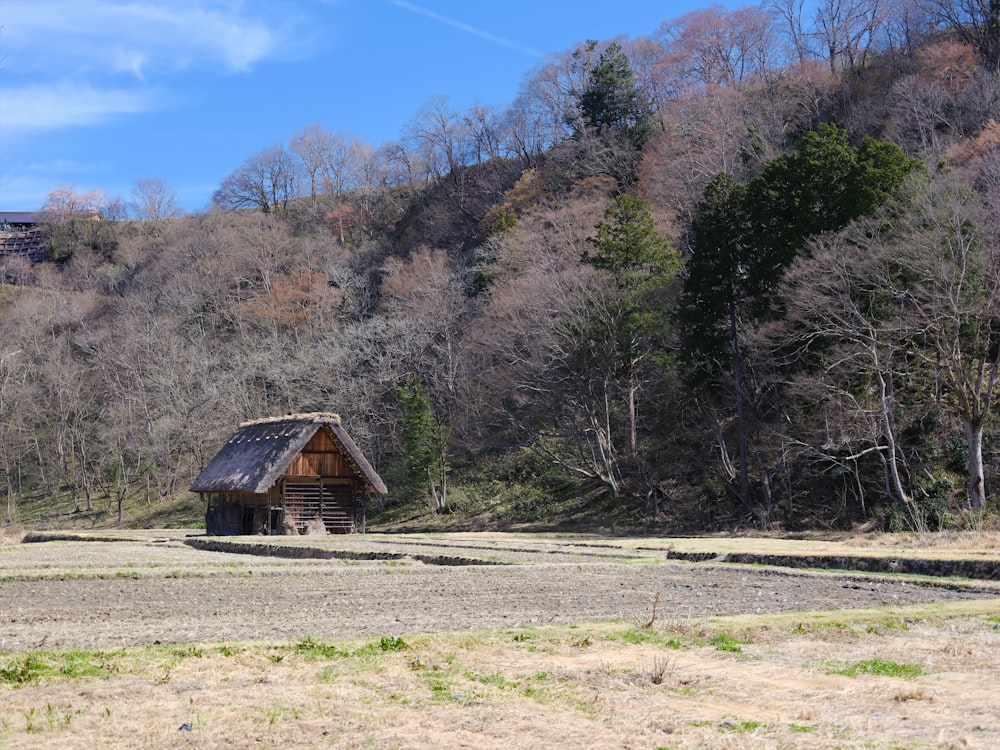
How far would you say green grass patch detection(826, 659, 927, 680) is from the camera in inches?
316

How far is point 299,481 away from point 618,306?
1473 cm

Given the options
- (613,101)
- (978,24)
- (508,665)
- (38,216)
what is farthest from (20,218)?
(508,665)

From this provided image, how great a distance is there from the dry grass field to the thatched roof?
21890mm

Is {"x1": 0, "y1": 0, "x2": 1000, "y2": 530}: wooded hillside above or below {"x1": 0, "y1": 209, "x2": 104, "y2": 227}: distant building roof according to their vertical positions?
below

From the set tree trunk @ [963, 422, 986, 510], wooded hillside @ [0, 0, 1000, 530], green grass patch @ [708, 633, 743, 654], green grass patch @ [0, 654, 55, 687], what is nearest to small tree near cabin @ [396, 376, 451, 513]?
wooded hillside @ [0, 0, 1000, 530]

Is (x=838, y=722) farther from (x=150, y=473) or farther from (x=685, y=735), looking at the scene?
(x=150, y=473)

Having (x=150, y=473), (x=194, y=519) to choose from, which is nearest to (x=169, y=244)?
(x=150, y=473)

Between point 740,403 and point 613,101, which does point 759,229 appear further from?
point 613,101

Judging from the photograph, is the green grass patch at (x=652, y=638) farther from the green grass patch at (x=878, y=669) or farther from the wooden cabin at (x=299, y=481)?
the wooden cabin at (x=299, y=481)

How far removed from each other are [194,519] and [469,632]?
152ft

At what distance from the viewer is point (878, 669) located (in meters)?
8.21

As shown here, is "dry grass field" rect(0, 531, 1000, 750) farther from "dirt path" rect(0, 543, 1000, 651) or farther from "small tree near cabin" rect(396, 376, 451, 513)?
"small tree near cabin" rect(396, 376, 451, 513)

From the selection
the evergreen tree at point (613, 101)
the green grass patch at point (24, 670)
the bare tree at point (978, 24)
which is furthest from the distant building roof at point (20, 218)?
the green grass patch at point (24, 670)

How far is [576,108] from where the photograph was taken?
252 ft
